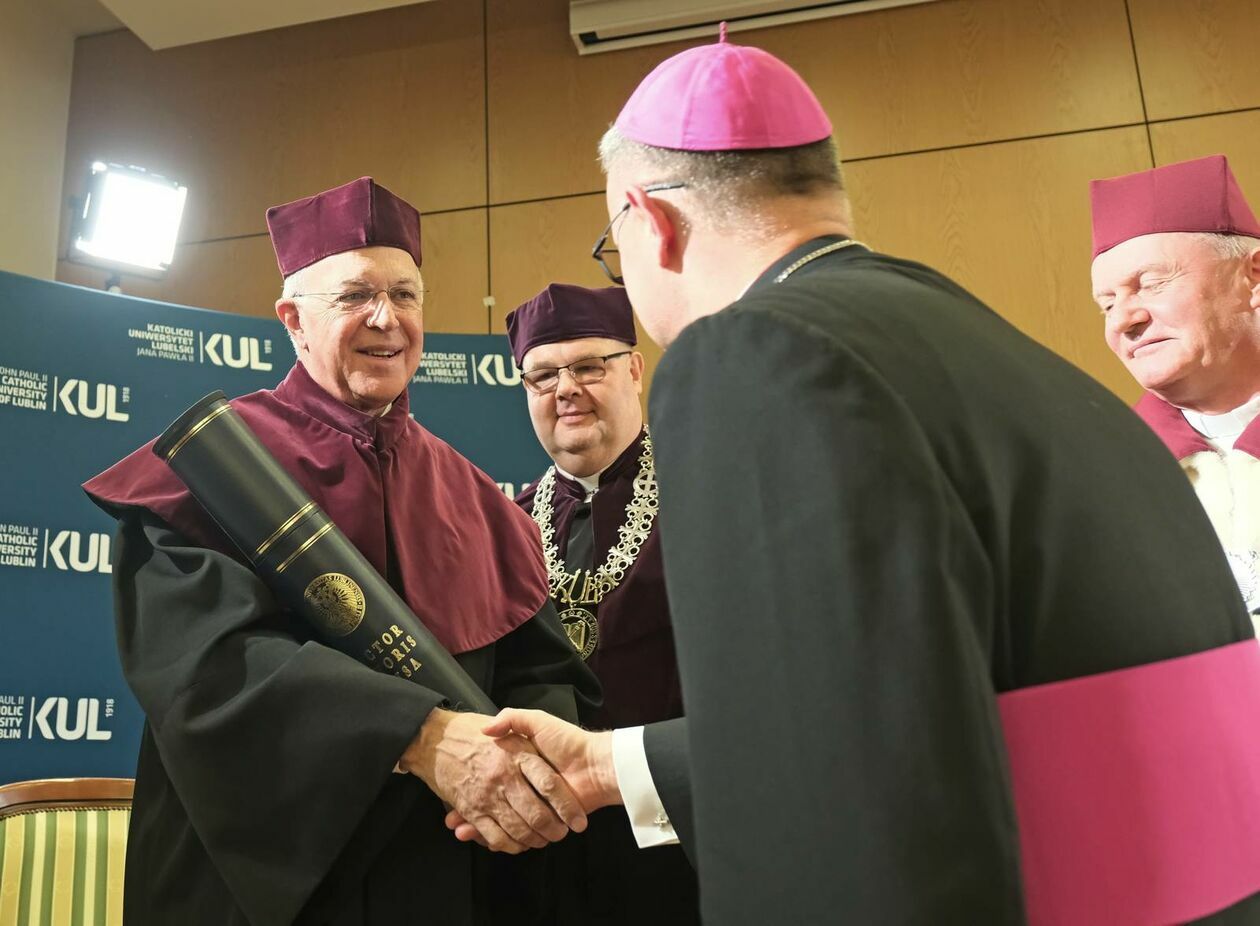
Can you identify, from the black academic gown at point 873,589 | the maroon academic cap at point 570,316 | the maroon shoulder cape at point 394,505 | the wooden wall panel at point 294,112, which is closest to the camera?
the black academic gown at point 873,589

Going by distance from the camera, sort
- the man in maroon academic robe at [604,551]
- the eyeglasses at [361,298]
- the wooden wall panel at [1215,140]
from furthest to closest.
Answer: the wooden wall panel at [1215,140]
the eyeglasses at [361,298]
the man in maroon academic robe at [604,551]

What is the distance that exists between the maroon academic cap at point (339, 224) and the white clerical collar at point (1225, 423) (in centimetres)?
189

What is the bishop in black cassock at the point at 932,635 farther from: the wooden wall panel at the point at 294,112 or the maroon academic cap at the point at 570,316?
the wooden wall panel at the point at 294,112

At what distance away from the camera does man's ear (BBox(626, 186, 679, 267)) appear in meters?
1.37

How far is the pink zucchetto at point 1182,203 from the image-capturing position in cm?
279

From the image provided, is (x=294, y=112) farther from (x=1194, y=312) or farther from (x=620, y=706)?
(x=1194, y=312)

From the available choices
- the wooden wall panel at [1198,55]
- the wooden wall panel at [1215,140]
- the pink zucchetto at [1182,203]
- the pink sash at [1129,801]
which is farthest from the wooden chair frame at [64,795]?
Answer: the wooden wall panel at [1198,55]

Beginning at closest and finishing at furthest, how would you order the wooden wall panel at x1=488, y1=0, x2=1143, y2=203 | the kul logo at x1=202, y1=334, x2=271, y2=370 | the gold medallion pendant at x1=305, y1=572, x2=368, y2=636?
the gold medallion pendant at x1=305, y1=572, x2=368, y2=636 < the kul logo at x1=202, y1=334, x2=271, y2=370 < the wooden wall panel at x1=488, y1=0, x2=1143, y2=203

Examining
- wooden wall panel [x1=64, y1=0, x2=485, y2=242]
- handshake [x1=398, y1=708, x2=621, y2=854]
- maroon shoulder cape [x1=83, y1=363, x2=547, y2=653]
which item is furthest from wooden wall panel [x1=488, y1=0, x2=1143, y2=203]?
handshake [x1=398, y1=708, x2=621, y2=854]

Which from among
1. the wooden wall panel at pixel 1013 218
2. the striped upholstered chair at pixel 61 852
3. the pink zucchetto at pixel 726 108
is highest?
the wooden wall panel at pixel 1013 218

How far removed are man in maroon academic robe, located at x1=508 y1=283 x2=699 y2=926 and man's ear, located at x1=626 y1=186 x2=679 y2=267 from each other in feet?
4.13

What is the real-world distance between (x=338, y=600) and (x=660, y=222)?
918 millimetres

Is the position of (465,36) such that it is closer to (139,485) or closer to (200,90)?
(200,90)

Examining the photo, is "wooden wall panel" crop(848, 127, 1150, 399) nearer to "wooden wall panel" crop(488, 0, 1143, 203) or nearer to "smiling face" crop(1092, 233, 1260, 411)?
"wooden wall panel" crop(488, 0, 1143, 203)
